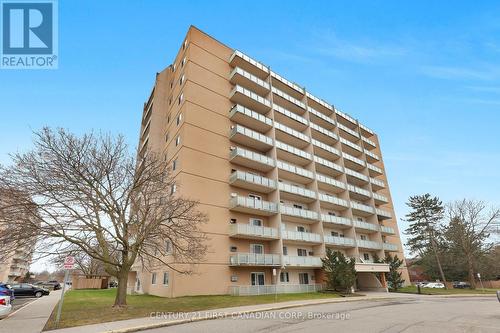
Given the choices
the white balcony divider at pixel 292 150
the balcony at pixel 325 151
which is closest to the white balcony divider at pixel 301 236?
the white balcony divider at pixel 292 150

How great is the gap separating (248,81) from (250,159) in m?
11.0

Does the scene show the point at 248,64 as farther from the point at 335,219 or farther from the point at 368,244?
the point at 368,244

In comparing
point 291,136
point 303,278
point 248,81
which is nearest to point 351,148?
point 291,136

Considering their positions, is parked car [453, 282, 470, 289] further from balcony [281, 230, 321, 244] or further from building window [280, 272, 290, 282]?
building window [280, 272, 290, 282]

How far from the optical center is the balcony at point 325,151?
38.8 metres

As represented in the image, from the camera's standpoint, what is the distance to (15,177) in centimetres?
A: 1361

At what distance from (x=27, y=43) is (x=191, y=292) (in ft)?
68.3

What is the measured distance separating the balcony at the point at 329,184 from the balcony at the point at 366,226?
15.8ft

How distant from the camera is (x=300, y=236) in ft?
97.7

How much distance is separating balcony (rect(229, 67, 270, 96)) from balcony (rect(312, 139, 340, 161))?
32.3 ft

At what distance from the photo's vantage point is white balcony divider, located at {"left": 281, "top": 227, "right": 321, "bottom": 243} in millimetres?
28781

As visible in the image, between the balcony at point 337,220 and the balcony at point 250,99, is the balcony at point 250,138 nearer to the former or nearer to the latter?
the balcony at point 250,99

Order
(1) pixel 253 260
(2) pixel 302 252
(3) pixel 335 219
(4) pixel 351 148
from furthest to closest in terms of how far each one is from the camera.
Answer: (4) pixel 351 148 → (3) pixel 335 219 → (2) pixel 302 252 → (1) pixel 253 260

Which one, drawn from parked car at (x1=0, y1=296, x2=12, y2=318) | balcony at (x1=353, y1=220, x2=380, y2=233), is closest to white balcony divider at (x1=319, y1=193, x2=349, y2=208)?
balcony at (x1=353, y1=220, x2=380, y2=233)
